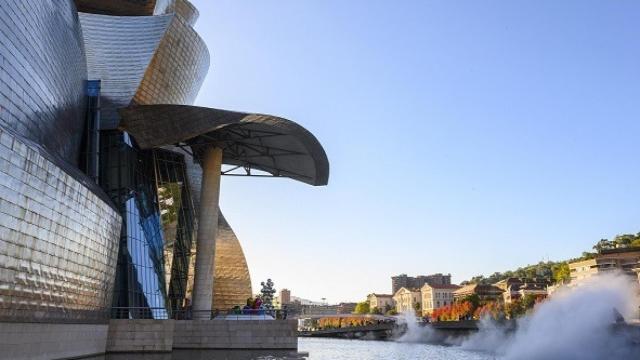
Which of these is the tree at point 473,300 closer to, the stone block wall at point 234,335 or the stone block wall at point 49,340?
the stone block wall at point 234,335

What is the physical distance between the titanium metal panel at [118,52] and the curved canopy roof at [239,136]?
8.70 ft

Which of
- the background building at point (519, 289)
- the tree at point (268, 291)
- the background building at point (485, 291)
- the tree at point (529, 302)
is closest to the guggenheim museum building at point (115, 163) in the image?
the tree at point (268, 291)

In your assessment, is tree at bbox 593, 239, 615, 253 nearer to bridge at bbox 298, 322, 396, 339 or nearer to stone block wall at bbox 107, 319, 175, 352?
bridge at bbox 298, 322, 396, 339

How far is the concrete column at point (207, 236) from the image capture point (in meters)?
29.7

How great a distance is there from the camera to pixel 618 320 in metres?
23.7

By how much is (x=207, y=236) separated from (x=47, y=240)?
13.3 meters

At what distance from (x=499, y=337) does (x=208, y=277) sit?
91.4 ft

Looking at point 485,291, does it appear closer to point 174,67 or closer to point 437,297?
point 437,297

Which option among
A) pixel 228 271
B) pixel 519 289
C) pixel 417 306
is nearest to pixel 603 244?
pixel 519 289

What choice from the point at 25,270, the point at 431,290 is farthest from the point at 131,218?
the point at 431,290

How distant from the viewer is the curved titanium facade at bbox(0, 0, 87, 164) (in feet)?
62.6

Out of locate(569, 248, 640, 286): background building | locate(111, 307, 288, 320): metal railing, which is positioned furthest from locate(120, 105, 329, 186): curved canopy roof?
locate(569, 248, 640, 286): background building

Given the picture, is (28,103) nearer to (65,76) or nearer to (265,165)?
(65,76)

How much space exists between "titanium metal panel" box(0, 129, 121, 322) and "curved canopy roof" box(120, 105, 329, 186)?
246 inches
